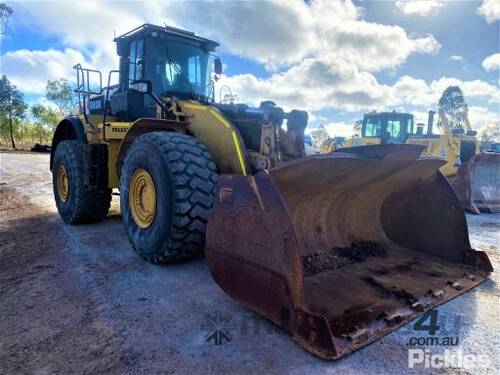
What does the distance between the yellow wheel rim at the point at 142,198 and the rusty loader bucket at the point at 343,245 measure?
4.29 feet

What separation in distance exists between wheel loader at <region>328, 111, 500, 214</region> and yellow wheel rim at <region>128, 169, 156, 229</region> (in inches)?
187

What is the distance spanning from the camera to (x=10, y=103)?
125ft

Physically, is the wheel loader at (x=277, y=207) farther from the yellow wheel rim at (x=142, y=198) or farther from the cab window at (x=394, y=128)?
the cab window at (x=394, y=128)

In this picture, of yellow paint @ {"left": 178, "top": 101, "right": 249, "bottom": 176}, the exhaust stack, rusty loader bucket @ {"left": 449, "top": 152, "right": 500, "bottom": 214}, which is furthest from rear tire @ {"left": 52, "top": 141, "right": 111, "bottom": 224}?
the exhaust stack

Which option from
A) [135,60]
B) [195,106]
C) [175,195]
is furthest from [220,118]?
[135,60]

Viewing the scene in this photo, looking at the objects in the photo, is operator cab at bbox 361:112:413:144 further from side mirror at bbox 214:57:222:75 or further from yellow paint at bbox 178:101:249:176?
yellow paint at bbox 178:101:249:176

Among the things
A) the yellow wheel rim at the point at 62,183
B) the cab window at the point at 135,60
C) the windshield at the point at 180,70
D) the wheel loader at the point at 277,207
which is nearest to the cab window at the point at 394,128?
the wheel loader at the point at 277,207

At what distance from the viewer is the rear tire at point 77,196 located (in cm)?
574

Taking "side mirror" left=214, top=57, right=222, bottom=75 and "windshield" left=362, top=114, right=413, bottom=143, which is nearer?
"side mirror" left=214, top=57, right=222, bottom=75

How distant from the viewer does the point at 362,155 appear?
2918 mm

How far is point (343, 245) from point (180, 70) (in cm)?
304

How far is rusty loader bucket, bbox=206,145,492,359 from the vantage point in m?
2.34

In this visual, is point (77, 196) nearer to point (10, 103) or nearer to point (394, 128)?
point (394, 128)

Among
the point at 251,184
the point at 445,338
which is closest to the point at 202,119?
the point at 251,184
